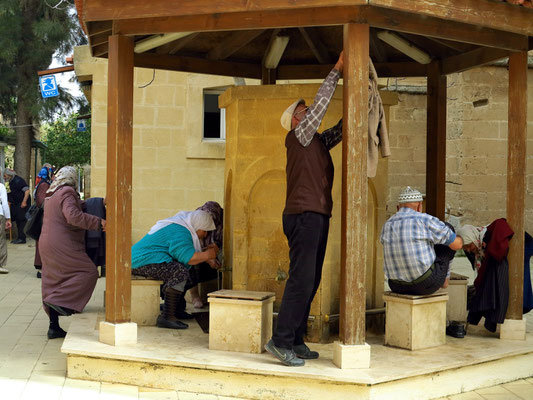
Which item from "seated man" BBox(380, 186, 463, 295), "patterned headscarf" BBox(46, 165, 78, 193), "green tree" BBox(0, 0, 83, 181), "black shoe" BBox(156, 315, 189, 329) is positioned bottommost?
"black shoe" BBox(156, 315, 189, 329)

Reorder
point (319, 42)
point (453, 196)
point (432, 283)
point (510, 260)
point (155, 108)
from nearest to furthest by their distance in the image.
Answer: point (432, 283), point (510, 260), point (319, 42), point (155, 108), point (453, 196)

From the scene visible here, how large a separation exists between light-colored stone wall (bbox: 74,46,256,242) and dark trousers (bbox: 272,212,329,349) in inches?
313

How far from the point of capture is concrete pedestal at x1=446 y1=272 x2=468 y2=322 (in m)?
7.14

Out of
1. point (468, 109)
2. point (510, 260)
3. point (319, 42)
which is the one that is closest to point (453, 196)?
point (468, 109)

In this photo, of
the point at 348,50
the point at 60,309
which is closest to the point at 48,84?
the point at 60,309

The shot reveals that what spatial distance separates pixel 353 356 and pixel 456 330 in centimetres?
171

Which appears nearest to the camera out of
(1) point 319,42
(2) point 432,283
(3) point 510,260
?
(2) point 432,283

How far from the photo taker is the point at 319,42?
8.33 metres

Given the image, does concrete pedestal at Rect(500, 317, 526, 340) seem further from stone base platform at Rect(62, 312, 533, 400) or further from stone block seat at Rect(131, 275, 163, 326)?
stone block seat at Rect(131, 275, 163, 326)

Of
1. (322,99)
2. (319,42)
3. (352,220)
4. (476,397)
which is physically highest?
(319,42)

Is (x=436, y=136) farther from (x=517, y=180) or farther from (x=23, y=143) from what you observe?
(x=23, y=143)

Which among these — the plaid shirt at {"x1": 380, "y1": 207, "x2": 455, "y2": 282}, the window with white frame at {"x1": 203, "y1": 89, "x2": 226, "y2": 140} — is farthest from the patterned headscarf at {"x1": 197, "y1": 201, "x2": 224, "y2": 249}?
the window with white frame at {"x1": 203, "y1": 89, "x2": 226, "y2": 140}

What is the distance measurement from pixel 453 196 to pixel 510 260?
7.85 metres

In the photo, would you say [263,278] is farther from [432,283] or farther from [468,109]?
[468,109]
